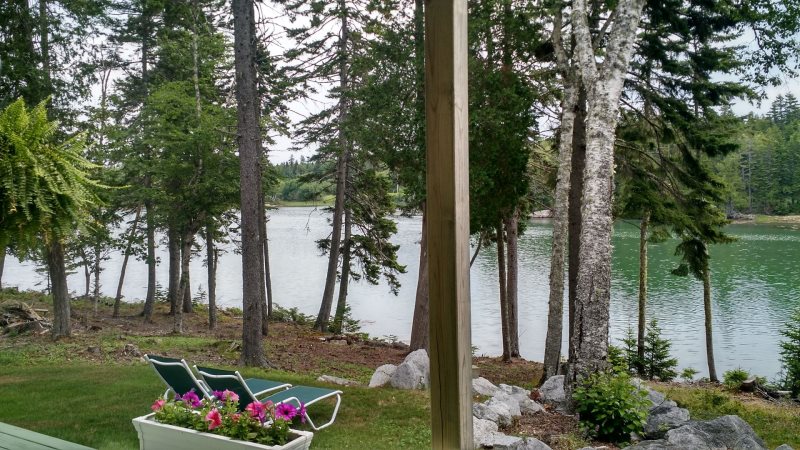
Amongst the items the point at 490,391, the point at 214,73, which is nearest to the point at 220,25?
the point at 214,73

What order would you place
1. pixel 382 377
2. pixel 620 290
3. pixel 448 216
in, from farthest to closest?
pixel 620 290 < pixel 382 377 < pixel 448 216

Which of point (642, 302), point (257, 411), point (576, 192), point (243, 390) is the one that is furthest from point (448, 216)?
point (642, 302)

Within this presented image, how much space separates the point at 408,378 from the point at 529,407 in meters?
1.16

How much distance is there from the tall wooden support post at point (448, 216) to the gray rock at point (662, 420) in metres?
3.77

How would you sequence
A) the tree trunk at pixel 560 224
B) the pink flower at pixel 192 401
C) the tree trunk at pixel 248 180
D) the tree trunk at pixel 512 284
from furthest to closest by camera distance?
1. the tree trunk at pixel 512 284
2. the tree trunk at pixel 560 224
3. the tree trunk at pixel 248 180
4. the pink flower at pixel 192 401

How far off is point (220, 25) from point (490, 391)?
30.7 feet

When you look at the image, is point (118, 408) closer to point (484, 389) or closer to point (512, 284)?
point (484, 389)

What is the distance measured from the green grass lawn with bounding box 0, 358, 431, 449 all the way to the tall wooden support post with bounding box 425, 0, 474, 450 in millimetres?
2784

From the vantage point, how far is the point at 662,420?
4.77 meters

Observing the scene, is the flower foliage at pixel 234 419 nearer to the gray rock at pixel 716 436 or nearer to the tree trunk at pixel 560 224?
the gray rock at pixel 716 436

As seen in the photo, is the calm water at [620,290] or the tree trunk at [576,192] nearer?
the tree trunk at [576,192]

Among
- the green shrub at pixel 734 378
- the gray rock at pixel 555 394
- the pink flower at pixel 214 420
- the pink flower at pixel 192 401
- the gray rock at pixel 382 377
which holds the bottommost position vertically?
the green shrub at pixel 734 378

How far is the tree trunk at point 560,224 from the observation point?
276 inches

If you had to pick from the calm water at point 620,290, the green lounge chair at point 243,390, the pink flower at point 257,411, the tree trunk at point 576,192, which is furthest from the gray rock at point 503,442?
the calm water at point 620,290
